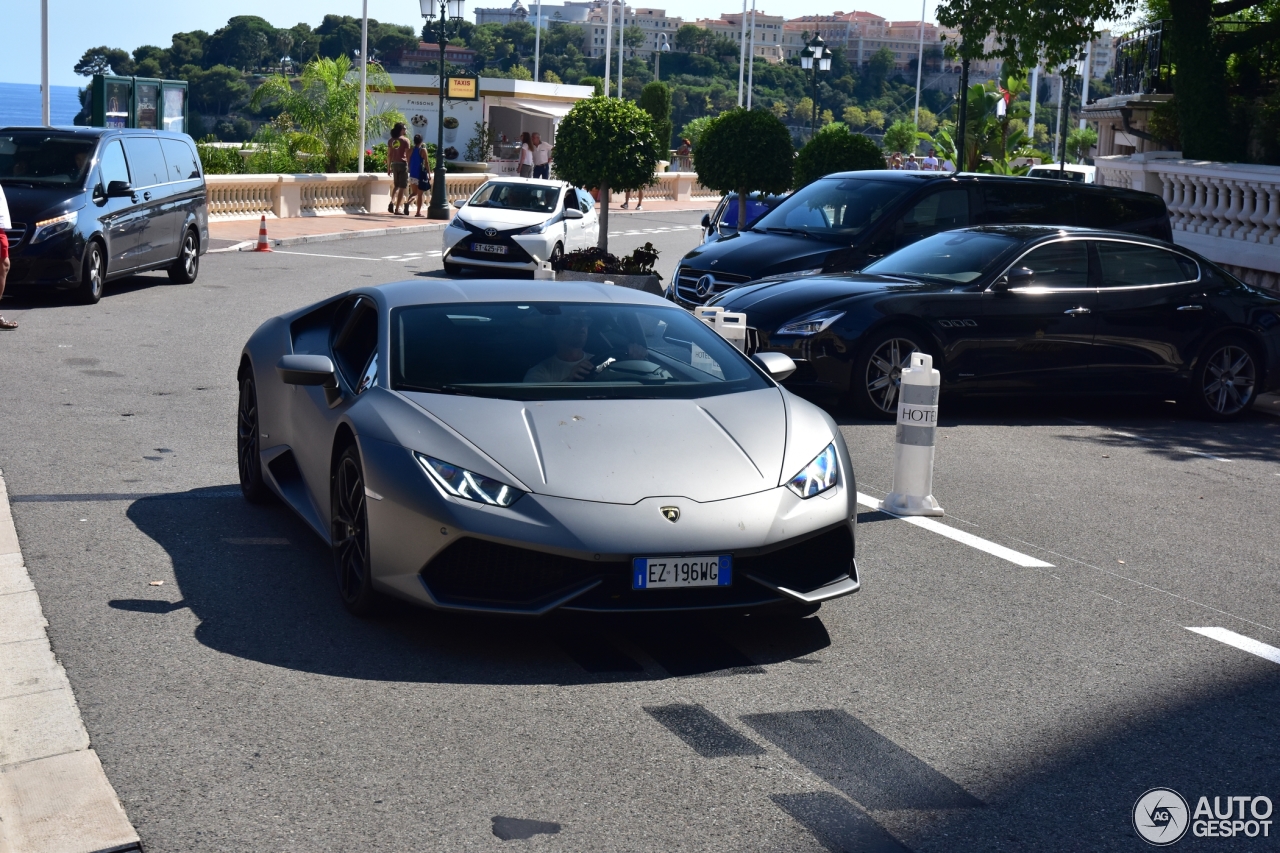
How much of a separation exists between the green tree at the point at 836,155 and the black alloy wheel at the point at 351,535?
62.7 feet

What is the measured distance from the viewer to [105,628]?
5.89 meters

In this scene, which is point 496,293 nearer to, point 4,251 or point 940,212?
point 4,251

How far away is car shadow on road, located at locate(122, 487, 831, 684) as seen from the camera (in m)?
5.55

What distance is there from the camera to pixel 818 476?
6043mm

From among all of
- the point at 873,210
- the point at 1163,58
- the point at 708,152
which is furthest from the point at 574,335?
the point at 1163,58

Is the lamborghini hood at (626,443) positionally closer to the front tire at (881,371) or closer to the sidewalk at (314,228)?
the front tire at (881,371)

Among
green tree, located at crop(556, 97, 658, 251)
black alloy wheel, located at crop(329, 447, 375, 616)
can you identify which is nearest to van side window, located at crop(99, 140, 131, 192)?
green tree, located at crop(556, 97, 658, 251)

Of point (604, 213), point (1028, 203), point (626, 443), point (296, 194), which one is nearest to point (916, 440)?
point (626, 443)

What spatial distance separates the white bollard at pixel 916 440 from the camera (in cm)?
846

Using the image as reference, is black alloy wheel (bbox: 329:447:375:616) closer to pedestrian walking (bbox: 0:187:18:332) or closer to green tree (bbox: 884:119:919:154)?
pedestrian walking (bbox: 0:187:18:332)

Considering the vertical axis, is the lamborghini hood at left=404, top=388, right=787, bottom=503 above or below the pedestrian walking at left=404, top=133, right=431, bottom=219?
below

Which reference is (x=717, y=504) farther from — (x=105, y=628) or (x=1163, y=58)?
(x=1163, y=58)

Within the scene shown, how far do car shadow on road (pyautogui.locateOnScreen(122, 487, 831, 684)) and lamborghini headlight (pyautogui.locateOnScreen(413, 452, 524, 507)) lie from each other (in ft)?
1.41

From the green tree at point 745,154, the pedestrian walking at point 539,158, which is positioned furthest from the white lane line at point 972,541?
the pedestrian walking at point 539,158
